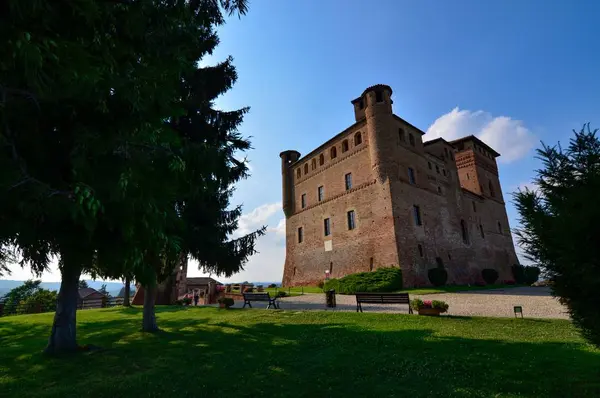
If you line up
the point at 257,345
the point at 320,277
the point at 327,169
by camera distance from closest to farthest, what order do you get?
1. the point at 257,345
2. the point at 320,277
3. the point at 327,169

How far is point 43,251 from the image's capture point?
19.0 ft

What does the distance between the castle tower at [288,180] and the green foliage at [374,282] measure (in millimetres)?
13747

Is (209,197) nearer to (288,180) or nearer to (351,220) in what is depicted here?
(351,220)

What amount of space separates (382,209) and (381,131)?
6.71 metres

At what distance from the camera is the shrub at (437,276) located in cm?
2377

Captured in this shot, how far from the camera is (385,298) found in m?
12.6

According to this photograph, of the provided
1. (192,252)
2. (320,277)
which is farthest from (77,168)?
(320,277)

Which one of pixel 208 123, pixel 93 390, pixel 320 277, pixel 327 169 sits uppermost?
pixel 327 169

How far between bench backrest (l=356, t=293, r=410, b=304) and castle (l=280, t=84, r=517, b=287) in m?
10.7

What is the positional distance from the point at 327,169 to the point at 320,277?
35.9 feet

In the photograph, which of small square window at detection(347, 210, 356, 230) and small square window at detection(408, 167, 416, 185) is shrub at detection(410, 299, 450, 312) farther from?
small square window at detection(408, 167, 416, 185)

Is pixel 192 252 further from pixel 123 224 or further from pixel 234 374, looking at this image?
pixel 123 224

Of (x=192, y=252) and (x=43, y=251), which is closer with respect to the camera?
(x=43, y=251)

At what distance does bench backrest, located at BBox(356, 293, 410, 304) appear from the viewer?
12.2 m
